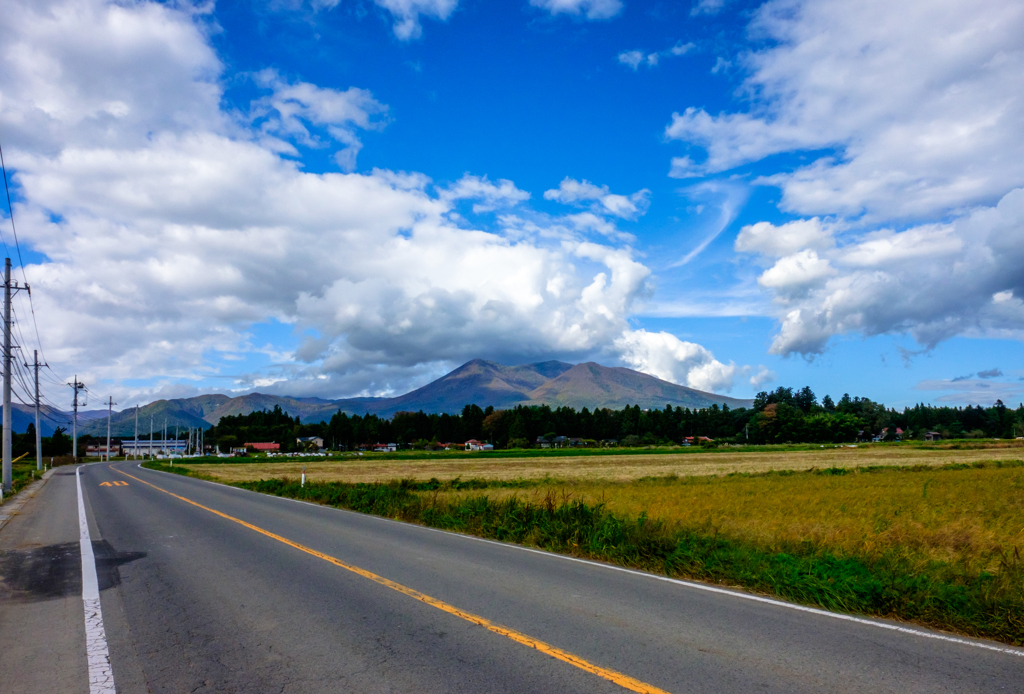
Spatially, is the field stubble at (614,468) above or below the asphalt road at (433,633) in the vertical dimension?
below

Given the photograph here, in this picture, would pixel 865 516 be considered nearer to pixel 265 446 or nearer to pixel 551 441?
pixel 551 441

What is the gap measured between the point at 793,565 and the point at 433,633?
541cm

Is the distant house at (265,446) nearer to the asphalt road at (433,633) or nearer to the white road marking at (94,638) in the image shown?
the white road marking at (94,638)

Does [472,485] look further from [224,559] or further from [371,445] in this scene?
[371,445]

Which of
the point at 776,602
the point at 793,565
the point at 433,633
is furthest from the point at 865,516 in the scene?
the point at 433,633

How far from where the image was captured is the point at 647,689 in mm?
4555

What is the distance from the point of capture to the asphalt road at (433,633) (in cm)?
485

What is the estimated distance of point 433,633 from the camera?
5.97 meters

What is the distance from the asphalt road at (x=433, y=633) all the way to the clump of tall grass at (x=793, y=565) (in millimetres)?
659

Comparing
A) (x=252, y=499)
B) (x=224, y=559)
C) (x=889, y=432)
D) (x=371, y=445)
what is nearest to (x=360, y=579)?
(x=224, y=559)

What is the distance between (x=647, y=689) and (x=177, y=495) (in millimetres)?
25432

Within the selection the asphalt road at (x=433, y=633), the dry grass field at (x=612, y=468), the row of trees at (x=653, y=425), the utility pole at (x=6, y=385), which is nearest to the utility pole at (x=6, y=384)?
the utility pole at (x=6, y=385)

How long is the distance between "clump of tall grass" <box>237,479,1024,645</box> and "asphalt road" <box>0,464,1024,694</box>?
0.66 m

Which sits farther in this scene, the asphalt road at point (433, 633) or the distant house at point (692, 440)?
the distant house at point (692, 440)
